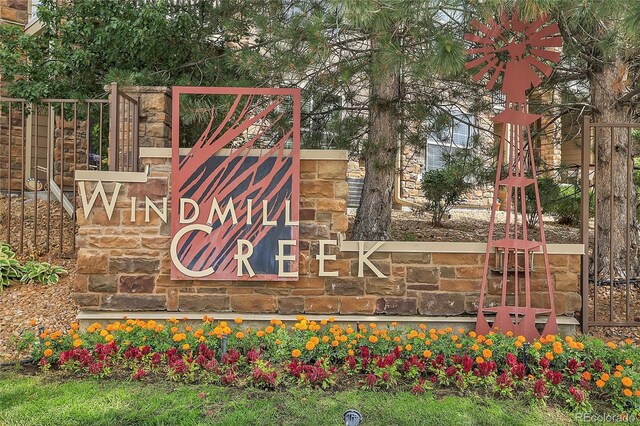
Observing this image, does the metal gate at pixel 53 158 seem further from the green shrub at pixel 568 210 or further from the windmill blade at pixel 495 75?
the green shrub at pixel 568 210

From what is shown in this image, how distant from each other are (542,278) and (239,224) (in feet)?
9.00

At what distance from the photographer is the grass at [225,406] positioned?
3.04 meters

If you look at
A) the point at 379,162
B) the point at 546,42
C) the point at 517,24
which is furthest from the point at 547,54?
the point at 379,162

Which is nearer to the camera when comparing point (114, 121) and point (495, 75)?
point (495, 75)

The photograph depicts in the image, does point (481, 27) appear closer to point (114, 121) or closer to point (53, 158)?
point (114, 121)

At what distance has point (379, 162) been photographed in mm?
6105

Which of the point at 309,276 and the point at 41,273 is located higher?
the point at 309,276

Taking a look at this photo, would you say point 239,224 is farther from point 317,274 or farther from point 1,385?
point 1,385

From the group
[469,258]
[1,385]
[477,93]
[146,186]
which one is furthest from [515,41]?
[1,385]

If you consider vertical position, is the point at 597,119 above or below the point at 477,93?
below

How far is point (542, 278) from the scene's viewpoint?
4766 millimetres

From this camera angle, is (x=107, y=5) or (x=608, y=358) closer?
(x=608, y=358)

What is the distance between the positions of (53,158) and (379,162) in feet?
13.5

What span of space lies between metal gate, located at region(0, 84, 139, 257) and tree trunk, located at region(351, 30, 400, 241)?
262 centimetres
